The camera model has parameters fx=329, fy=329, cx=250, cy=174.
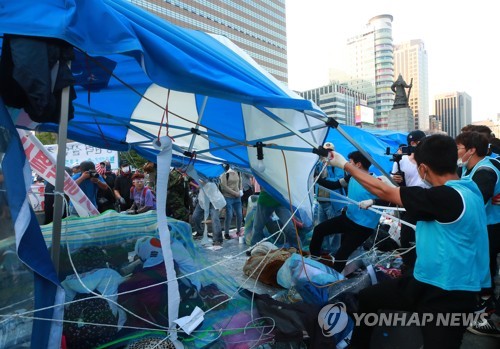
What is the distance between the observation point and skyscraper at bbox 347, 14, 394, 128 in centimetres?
5344

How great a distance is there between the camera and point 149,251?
309 cm

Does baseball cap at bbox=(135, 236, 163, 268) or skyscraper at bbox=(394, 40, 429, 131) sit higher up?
skyscraper at bbox=(394, 40, 429, 131)

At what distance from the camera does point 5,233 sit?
1763 millimetres

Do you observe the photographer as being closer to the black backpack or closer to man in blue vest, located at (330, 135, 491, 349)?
man in blue vest, located at (330, 135, 491, 349)

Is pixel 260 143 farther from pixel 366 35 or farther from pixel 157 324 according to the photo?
pixel 366 35

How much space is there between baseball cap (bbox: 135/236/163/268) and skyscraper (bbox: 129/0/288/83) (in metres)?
67.8

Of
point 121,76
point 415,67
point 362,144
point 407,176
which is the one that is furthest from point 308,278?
point 415,67

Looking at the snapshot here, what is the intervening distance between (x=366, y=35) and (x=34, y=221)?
228 ft

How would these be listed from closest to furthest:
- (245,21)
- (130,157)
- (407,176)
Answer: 1. (407,176)
2. (130,157)
3. (245,21)

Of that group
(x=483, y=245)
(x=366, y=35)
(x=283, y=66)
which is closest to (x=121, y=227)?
(x=483, y=245)

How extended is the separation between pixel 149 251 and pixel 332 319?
5.69ft

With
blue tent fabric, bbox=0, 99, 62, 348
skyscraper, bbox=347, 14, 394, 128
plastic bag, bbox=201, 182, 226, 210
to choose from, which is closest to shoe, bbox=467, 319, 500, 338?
blue tent fabric, bbox=0, 99, 62, 348

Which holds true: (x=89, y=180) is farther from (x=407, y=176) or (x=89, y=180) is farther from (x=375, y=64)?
(x=375, y=64)

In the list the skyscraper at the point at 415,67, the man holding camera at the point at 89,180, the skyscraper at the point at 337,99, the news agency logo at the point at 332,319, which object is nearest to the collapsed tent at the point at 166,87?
the news agency logo at the point at 332,319
